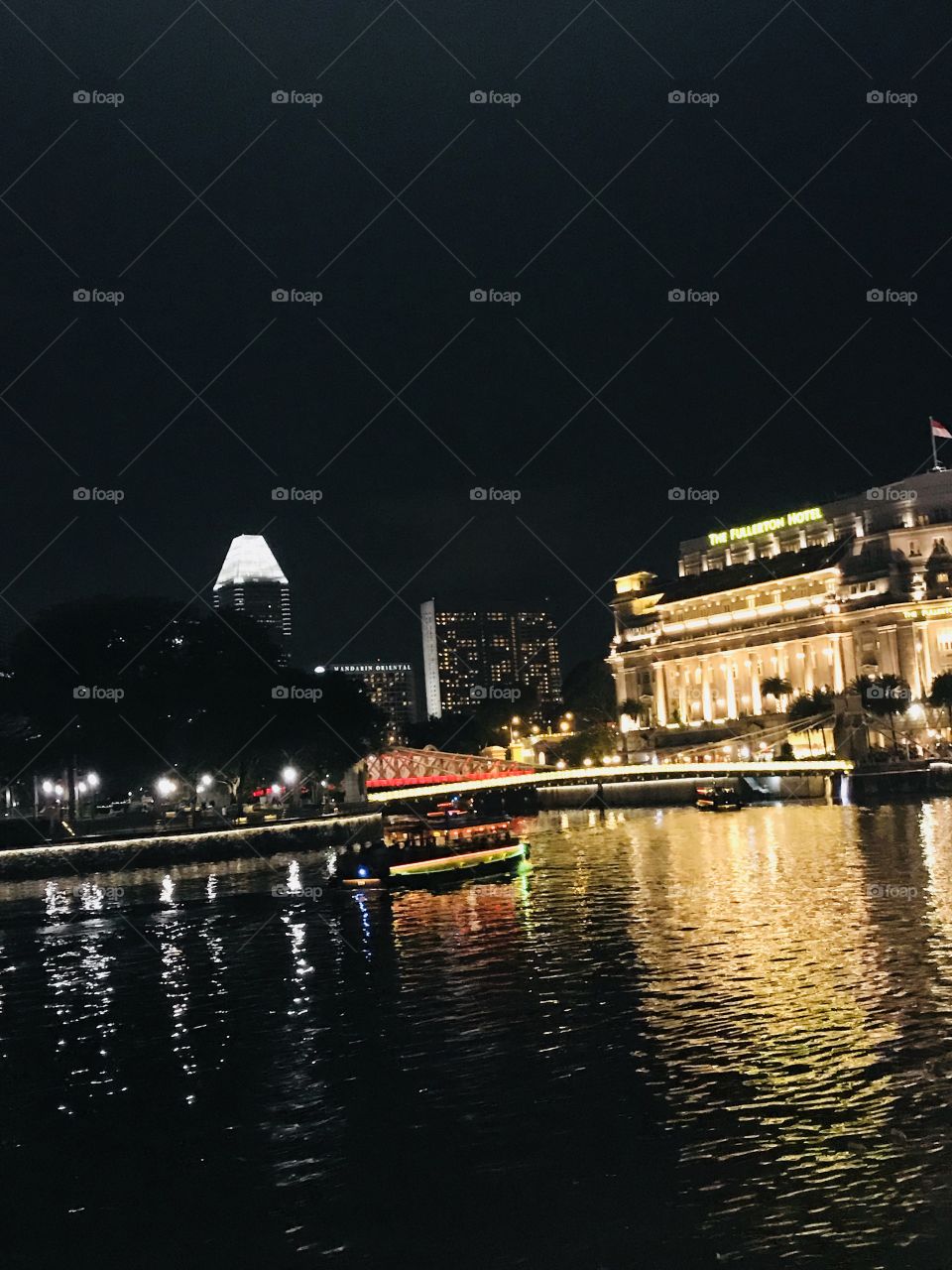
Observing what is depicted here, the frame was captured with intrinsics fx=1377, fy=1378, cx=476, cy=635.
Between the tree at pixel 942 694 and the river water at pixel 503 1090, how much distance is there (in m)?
126

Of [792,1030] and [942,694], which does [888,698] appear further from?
[792,1030]

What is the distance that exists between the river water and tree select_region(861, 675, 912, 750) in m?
128

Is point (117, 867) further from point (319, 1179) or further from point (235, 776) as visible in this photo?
point (319, 1179)

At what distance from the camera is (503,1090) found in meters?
29.0

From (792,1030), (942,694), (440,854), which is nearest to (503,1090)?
(792,1030)

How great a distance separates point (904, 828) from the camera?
309 ft

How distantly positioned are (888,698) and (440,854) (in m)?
115

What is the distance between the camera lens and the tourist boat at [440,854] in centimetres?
8038

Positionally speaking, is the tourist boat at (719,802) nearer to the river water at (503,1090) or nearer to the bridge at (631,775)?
the bridge at (631,775)

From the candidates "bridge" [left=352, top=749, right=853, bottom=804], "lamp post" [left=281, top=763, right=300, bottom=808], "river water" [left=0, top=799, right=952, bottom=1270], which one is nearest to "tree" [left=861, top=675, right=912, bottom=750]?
"bridge" [left=352, top=749, right=853, bottom=804]

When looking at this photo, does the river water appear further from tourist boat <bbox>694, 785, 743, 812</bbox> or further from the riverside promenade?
tourist boat <bbox>694, 785, 743, 812</bbox>

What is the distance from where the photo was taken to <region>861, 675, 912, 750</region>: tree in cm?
18388

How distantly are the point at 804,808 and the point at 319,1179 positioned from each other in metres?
Answer: 115

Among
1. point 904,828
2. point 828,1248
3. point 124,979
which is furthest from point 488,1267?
point 904,828
